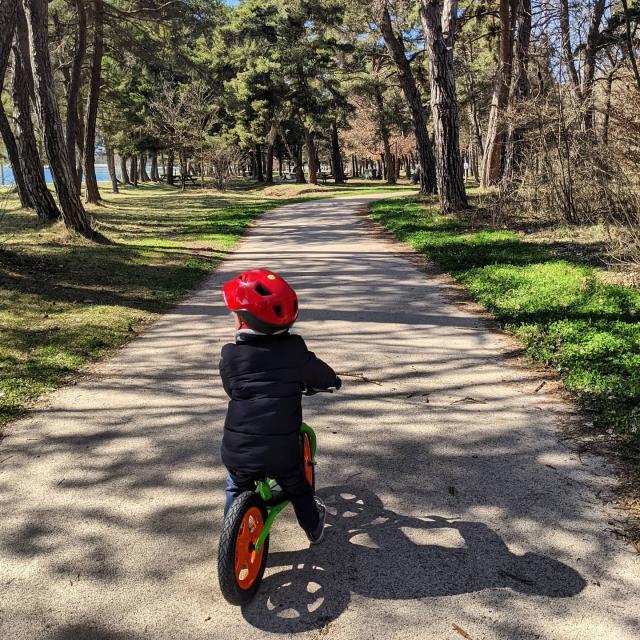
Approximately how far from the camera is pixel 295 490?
279cm

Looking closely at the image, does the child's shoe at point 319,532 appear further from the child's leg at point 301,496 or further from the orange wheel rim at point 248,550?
the orange wheel rim at point 248,550

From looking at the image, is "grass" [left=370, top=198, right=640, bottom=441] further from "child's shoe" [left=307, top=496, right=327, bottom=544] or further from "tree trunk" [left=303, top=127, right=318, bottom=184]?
"tree trunk" [left=303, top=127, right=318, bottom=184]

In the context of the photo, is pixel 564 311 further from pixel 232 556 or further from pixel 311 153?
pixel 311 153

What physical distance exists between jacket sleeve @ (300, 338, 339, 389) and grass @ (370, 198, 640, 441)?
92.8 inches

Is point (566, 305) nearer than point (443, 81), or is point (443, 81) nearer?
point (566, 305)

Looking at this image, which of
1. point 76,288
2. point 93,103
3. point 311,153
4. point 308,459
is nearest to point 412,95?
point 93,103

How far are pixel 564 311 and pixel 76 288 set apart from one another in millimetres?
7161

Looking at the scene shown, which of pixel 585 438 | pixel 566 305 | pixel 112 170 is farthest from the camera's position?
pixel 112 170

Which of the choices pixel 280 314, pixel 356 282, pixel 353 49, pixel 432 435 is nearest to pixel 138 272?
pixel 356 282

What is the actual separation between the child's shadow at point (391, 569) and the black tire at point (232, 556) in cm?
8

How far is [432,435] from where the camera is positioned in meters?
4.11

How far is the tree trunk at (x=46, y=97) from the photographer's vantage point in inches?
475

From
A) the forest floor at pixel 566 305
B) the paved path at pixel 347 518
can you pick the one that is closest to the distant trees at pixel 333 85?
the forest floor at pixel 566 305

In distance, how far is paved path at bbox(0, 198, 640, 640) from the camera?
248 cm
